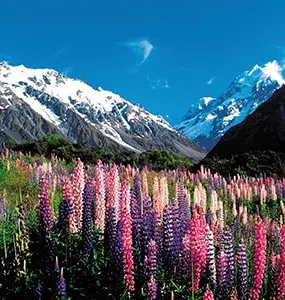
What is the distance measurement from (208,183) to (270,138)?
15.0 meters

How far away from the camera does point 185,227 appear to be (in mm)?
7199

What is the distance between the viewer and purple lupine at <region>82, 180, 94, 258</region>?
6.93m

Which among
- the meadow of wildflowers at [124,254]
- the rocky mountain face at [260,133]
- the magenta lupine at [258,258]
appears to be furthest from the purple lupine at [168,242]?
the rocky mountain face at [260,133]

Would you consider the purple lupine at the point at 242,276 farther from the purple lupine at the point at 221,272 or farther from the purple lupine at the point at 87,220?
the purple lupine at the point at 87,220

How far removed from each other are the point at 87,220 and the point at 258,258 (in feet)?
8.10

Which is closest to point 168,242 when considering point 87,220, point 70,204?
point 87,220

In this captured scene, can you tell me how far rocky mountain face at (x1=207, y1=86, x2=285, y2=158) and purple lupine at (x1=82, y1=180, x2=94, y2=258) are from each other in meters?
24.6

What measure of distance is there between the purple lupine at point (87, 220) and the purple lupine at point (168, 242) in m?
1.08

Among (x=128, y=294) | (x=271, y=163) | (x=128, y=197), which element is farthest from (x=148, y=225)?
(x=271, y=163)

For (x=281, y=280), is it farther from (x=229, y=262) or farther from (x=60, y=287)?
(x=60, y=287)

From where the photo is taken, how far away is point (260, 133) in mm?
33625

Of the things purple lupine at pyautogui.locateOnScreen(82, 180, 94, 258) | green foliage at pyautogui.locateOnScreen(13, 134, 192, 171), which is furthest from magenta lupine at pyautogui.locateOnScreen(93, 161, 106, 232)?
green foliage at pyautogui.locateOnScreen(13, 134, 192, 171)

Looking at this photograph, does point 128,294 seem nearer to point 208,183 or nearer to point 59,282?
point 59,282

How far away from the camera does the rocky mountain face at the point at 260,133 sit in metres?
32.1
